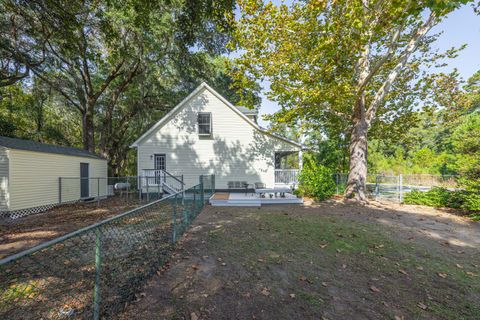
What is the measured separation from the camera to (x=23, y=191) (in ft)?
28.7

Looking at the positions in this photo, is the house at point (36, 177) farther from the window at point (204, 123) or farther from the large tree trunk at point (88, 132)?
the window at point (204, 123)

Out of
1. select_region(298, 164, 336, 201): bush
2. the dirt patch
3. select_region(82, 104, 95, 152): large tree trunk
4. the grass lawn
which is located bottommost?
the dirt patch

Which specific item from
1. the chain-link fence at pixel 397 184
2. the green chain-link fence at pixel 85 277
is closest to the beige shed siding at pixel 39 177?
the green chain-link fence at pixel 85 277

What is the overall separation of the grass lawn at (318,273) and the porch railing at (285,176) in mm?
7241

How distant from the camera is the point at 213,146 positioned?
13.6 meters

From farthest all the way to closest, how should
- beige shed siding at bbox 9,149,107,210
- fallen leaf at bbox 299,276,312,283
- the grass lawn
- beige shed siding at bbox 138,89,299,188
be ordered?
beige shed siding at bbox 138,89,299,188 → beige shed siding at bbox 9,149,107,210 → fallen leaf at bbox 299,276,312,283 → the grass lawn

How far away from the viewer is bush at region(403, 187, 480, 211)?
761 centimetres

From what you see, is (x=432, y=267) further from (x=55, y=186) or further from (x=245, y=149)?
(x=55, y=186)

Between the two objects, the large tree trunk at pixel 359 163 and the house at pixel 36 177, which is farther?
the large tree trunk at pixel 359 163

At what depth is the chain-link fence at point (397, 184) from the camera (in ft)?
35.9

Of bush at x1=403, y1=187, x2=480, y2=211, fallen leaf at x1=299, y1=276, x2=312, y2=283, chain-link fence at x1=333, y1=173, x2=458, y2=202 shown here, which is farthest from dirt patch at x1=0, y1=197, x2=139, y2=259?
bush at x1=403, y1=187, x2=480, y2=211

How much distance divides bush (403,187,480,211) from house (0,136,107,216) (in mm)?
18201

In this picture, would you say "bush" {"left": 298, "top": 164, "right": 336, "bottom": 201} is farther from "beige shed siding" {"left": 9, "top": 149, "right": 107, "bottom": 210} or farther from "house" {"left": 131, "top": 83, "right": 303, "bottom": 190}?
"beige shed siding" {"left": 9, "top": 149, "right": 107, "bottom": 210}

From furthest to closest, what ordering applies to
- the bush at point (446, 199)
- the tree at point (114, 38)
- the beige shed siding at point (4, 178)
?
the beige shed siding at point (4, 178) → the bush at point (446, 199) → the tree at point (114, 38)
